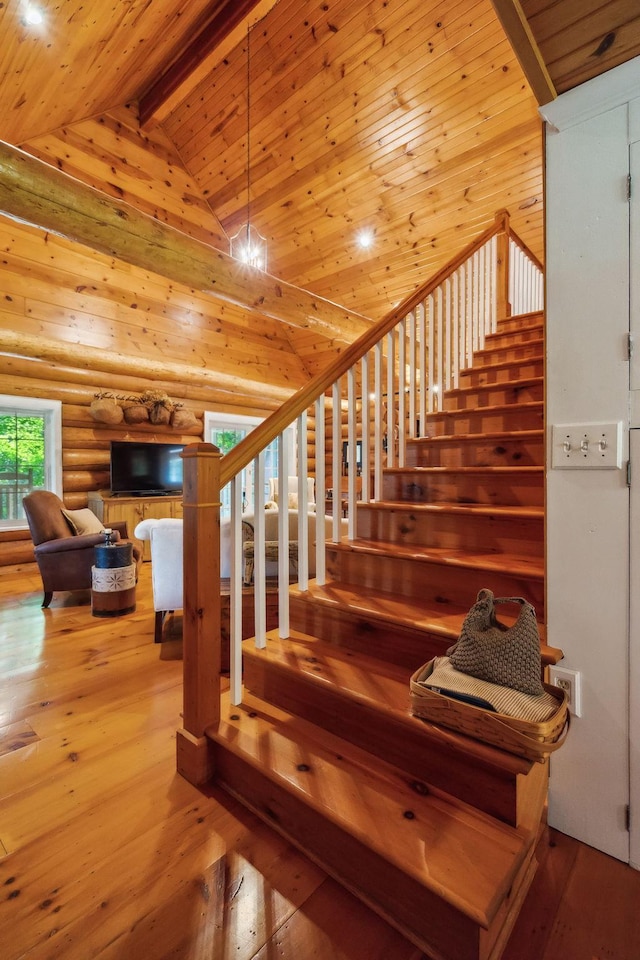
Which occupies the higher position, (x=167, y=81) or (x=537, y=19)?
(x=167, y=81)

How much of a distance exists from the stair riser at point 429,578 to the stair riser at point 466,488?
462 millimetres

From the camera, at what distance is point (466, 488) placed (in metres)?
2.17

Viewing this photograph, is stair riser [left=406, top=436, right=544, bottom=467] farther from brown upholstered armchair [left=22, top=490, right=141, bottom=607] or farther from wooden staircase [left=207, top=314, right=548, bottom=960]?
brown upholstered armchair [left=22, top=490, right=141, bottom=607]

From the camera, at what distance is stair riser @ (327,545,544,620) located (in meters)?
1.50

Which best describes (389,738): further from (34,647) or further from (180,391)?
(180,391)

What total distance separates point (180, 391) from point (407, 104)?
13.1ft

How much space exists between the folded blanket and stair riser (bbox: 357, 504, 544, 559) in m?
0.72

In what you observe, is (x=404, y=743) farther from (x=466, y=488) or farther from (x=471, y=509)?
(x=466, y=488)

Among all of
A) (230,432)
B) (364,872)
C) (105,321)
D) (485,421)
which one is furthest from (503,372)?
(230,432)

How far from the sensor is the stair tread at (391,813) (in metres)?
0.92

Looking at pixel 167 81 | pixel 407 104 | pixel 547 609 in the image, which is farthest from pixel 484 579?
pixel 167 81

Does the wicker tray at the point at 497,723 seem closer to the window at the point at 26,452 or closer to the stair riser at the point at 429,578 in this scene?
the stair riser at the point at 429,578

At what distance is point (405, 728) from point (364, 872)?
34 centimetres

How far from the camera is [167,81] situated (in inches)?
179
